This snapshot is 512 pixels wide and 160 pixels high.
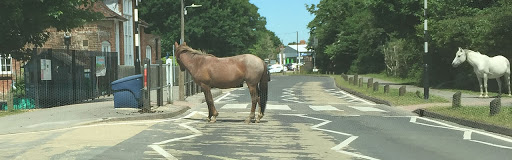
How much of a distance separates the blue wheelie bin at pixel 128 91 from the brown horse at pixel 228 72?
10.9 feet

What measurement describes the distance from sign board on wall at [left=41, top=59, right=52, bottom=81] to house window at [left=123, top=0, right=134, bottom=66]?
26.7 m

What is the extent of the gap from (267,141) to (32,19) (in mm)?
11717

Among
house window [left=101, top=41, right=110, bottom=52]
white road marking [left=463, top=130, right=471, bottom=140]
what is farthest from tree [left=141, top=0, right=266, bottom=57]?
white road marking [left=463, top=130, right=471, bottom=140]

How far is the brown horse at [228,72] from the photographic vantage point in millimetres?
14195

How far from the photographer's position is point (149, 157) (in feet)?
29.3

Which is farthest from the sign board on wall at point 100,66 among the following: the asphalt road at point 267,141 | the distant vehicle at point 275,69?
the distant vehicle at point 275,69

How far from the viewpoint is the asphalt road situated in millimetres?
9328

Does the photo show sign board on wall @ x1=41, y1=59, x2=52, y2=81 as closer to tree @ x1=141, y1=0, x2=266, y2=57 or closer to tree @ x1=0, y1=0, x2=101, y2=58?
tree @ x1=0, y1=0, x2=101, y2=58

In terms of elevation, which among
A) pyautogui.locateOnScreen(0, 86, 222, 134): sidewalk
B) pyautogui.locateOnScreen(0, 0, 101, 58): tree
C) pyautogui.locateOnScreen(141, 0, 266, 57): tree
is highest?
pyautogui.locateOnScreen(141, 0, 266, 57): tree

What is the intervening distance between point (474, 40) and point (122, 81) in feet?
58.2

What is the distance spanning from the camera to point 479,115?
15281 millimetres

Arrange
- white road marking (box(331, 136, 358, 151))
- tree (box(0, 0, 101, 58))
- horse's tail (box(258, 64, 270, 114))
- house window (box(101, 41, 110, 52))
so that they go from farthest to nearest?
house window (box(101, 41, 110, 52)), tree (box(0, 0, 101, 58)), horse's tail (box(258, 64, 270, 114)), white road marking (box(331, 136, 358, 151))

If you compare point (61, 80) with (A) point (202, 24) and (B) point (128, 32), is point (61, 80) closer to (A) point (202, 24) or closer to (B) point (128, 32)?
(B) point (128, 32)

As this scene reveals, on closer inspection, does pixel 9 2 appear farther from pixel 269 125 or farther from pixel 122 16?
pixel 122 16
